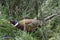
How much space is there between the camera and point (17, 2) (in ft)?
12.0

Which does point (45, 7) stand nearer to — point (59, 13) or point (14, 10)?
point (59, 13)

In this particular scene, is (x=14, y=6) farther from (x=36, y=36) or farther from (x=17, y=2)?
(x=36, y=36)

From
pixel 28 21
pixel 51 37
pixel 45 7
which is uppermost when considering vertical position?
pixel 45 7

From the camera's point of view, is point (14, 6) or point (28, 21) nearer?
point (28, 21)

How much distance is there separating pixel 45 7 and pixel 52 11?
0.36ft

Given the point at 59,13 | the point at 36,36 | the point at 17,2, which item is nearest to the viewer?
the point at 59,13

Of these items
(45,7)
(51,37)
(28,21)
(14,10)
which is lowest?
(51,37)

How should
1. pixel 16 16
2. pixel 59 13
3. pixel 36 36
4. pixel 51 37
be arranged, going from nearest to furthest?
pixel 59 13 < pixel 51 37 < pixel 36 36 < pixel 16 16

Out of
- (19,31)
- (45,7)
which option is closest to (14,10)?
(19,31)

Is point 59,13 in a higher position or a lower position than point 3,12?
lower

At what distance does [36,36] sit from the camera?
2.65m

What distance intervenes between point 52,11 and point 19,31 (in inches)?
19.5

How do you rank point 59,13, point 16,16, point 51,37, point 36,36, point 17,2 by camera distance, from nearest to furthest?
point 59,13 → point 51,37 → point 36,36 → point 16,16 → point 17,2

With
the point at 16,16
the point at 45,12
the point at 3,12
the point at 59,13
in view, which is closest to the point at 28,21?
the point at 45,12
